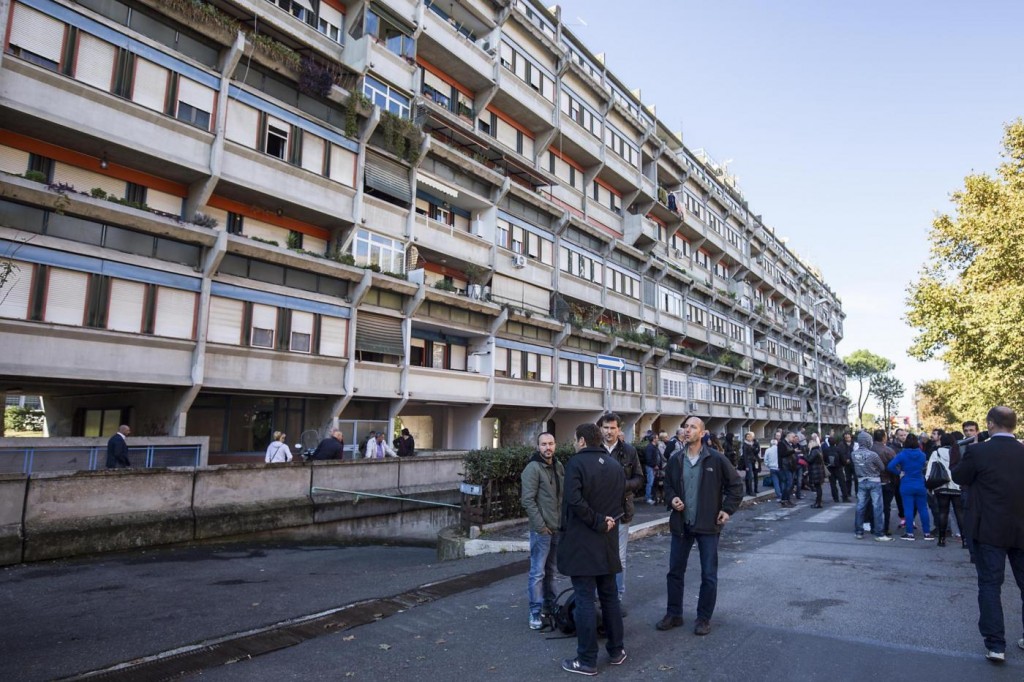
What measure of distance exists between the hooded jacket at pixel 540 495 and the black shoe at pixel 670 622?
1267mm

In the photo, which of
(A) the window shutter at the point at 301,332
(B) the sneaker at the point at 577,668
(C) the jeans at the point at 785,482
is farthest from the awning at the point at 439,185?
(B) the sneaker at the point at 577,668

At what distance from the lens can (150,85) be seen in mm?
16422

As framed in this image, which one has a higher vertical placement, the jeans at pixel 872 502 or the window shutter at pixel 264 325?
the window shutter at pixel 264 325

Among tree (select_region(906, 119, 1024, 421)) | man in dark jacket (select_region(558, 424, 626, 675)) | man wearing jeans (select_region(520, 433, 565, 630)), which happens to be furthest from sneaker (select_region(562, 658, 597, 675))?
tree (select_region(906, 119, 1024, 421))

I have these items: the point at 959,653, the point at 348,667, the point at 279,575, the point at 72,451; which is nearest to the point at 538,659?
the point at 348,667

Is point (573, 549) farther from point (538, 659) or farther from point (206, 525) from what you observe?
point (206, 525)

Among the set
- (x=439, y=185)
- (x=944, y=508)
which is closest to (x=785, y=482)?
(x=944, y=508)

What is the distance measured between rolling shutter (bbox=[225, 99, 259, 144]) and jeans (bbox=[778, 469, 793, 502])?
17.7 m

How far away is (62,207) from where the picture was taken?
46.6 feet

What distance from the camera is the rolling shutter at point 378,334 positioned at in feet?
70.2

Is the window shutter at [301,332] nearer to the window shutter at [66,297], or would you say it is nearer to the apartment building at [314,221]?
the apartment building at [314,221]

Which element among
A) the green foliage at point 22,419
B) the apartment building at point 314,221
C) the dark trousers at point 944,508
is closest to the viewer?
the dark trousers at point 944,508

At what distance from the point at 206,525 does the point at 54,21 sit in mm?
12125

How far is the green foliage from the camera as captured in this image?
80.1 feet
